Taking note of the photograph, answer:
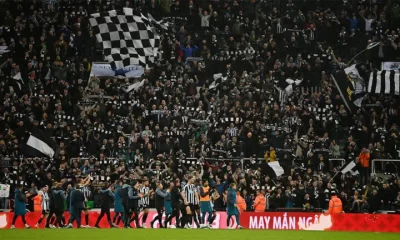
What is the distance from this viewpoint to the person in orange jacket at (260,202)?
30672 mm

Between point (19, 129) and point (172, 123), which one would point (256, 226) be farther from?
point (19, 129)

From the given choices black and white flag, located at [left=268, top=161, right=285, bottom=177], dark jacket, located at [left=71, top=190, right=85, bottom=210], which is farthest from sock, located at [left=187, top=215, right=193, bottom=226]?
black and white flag, located at [left=268, top=161, right=285, bottom=177]

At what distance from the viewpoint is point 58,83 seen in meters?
37.6

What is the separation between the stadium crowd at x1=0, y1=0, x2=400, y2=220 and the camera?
3288cm

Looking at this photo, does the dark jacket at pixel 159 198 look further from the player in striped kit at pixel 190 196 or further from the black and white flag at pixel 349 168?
the black and white flag at pixel 349 168

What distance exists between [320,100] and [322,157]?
4101mm

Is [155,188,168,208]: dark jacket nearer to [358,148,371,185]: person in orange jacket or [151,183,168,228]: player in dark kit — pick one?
[151,183,168,228]: player in dark kit

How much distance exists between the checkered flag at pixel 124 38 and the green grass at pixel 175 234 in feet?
41.2

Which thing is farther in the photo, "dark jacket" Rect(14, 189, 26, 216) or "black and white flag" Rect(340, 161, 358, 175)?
"black and white flag" Rect(340, 161, 358, 175)

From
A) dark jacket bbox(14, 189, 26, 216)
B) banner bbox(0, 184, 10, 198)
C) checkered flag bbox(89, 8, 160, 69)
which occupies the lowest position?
dark jacket bbox(14, 189, 26, 216)

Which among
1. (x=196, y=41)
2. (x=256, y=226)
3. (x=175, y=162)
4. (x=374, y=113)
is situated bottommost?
(x=256, y=226)

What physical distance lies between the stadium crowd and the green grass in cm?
380

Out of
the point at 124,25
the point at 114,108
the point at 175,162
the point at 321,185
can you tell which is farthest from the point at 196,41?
the point at 321,185

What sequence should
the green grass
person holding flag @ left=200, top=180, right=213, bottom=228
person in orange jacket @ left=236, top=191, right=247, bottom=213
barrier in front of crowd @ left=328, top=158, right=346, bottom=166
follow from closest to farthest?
the green grass < person holding flag @ left=200, top=180, right=213, bottom=228 < person in orange jacket @ left=236, top=191, right=247, bottom=213 < barrier in front of crowd @ left=328, top=158, right=346, bottom=166
